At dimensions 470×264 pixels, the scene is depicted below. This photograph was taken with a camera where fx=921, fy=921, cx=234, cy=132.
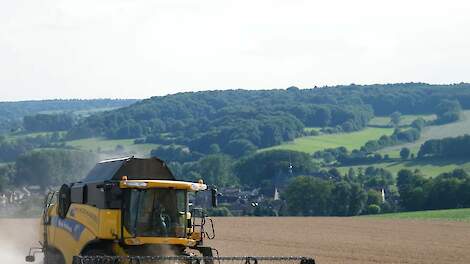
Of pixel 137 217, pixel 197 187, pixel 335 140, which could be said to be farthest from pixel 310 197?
pixel 137 217

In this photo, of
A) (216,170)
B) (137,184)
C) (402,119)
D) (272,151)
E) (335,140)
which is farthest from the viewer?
(402,119)

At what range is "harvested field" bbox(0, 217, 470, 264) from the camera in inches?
1292

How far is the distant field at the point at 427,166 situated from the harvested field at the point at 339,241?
5184cm

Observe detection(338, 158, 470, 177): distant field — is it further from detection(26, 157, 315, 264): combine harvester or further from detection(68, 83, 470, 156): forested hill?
detection(26, 157, 315, 264): combine harvester

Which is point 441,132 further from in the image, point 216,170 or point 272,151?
point 216,170

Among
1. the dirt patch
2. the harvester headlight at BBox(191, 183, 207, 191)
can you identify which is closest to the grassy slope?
the dirt patch

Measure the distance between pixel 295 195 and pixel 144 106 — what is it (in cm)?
10198

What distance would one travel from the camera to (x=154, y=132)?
537ft

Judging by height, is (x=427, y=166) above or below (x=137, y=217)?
below

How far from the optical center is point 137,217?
16766 millimetres

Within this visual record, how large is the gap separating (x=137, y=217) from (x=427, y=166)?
106 metres

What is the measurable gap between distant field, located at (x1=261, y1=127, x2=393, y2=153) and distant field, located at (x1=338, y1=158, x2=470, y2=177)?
14414 millimetres

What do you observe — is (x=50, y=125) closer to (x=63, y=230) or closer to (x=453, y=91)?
(x=453, y=91)

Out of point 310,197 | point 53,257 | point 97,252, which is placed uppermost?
point 97,252
